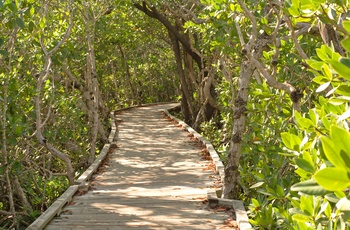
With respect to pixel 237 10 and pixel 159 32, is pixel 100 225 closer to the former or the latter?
pixel 237 10

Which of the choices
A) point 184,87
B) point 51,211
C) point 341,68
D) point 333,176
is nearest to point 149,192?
point 51,211

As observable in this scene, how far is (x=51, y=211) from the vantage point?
6.29m

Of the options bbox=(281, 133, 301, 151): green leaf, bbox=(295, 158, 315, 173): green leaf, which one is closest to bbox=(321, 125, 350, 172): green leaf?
bbox=(295, 158, 315, 173): green leaf

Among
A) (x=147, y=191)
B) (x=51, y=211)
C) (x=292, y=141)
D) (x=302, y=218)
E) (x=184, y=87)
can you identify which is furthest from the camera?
(x=184, y=87)

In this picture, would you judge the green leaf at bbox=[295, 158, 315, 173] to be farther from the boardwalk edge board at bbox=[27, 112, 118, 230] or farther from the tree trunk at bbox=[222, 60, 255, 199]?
the boardwalk edge board at bbox=[27, 112, 118, 230]

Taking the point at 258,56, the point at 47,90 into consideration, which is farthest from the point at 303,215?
the point at 47,90

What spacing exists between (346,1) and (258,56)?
3.60 m

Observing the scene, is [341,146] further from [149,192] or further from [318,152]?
[149,192]

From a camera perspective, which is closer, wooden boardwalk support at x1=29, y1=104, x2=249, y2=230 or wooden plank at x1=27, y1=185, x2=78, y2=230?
wooden plank at x1=27, y1=185, x2=78, y2=230

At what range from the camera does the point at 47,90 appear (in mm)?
9570

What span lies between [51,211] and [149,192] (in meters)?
1.88

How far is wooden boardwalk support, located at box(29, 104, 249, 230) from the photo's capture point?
6.04 meters

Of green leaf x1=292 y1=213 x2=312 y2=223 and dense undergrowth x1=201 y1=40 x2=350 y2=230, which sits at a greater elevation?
dense undergrowth x1=201 y1=40 x2=350 y2=230

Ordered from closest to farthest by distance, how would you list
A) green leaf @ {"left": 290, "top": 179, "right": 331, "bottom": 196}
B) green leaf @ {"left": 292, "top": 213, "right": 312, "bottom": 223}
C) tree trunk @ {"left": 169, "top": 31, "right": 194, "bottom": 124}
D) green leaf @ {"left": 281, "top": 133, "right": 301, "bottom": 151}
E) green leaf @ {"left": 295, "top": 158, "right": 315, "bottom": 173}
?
green leaf @ {"left": 290, "top": 179, "right": 331, "bottom": 196} < green leaf @ {"left": 295, "top": 158, "right": 315, "bottom": 173} < green leaf @ {"left": 292, "top": 213, "right": 312, "bottom": 223} < green leaf @ {"left": 281, "top": 133, "right": 301, "bottom": 151} < tree trunk @ {"left": 169, "top": 31, "right": 194, "bottom": 124}
